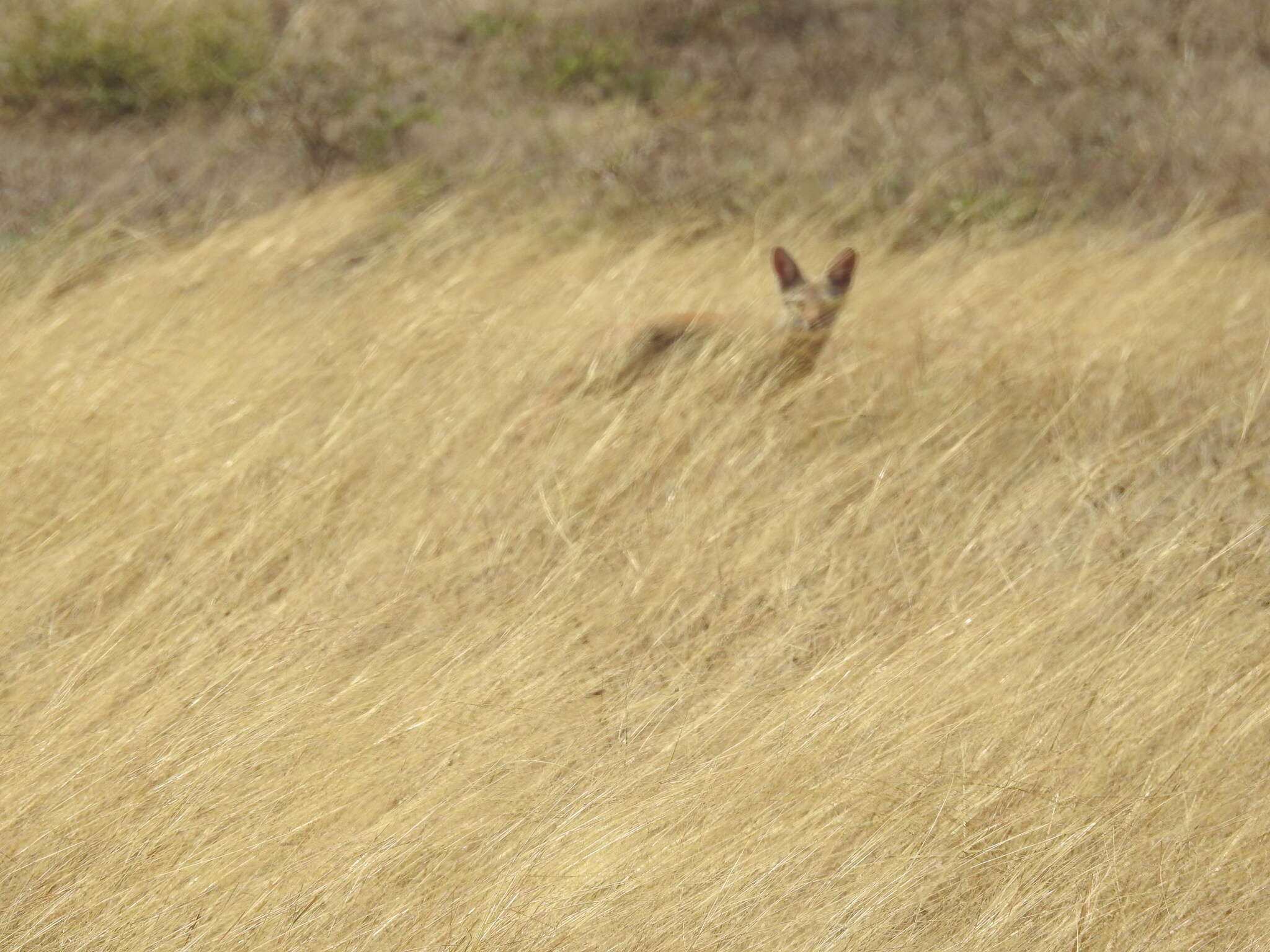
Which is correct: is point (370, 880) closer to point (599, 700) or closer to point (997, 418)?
point (599, 700)

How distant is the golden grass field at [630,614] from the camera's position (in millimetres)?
2703

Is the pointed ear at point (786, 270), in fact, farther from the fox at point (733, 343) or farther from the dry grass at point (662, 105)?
the dry grass at point (662, 105)

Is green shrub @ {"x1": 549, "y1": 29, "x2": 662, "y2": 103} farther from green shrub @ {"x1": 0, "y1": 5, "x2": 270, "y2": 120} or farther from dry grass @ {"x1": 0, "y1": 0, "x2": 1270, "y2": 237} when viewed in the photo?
green shrub @ {"x1": 0, "y1": 5, "x2": 270, "y2": 120}

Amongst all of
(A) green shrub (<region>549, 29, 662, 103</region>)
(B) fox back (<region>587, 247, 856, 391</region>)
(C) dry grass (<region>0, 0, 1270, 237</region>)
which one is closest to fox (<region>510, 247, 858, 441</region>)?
(B) fox back (<region>587, 247, 856, 391</region>)

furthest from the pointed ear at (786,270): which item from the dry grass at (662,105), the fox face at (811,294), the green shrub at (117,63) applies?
the green shrub at (117,63)

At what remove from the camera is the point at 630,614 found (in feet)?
12.3

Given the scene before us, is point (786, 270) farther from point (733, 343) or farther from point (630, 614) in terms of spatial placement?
point (630, 614)

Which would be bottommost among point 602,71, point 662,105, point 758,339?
point 758,339

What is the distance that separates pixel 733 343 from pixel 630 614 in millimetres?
1449

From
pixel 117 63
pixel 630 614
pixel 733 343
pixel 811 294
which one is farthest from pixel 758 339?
pixel 117 63

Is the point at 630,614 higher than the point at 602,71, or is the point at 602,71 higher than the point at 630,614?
the point at 602,71

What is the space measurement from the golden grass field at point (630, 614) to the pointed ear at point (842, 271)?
0.67 ft

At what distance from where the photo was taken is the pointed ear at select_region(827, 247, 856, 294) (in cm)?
511

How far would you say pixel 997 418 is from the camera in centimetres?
448
